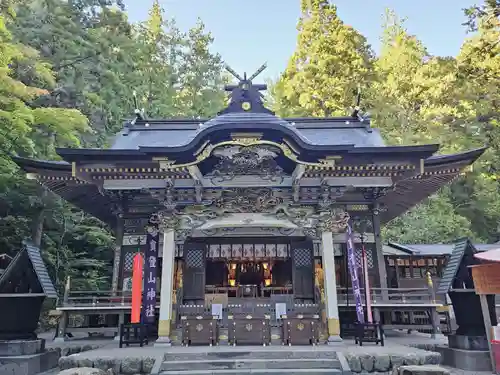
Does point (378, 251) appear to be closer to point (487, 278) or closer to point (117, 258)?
point (487, 278)

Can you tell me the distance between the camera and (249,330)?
28.9 ft

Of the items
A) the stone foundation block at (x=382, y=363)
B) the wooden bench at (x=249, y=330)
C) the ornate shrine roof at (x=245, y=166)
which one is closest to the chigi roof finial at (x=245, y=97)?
the ornate shrine roof at (x=245, y=166)

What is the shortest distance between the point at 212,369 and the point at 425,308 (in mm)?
6847

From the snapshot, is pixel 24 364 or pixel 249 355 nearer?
pixel 249 355

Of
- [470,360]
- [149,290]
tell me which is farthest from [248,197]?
[470,360]

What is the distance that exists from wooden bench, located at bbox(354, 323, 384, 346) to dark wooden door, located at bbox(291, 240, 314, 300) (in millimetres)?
2469

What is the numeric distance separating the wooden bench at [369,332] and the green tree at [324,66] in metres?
16.6

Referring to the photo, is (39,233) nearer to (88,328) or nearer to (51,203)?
(51,203)

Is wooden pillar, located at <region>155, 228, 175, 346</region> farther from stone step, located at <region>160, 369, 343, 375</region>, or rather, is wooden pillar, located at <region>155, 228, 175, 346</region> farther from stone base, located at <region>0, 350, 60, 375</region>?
stone base, located at <region>0, 350, 60, 375</region>

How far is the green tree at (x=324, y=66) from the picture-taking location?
80.3 ft

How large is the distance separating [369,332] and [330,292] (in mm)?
1310

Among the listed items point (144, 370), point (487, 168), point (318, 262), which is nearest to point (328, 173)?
point (318, 262)

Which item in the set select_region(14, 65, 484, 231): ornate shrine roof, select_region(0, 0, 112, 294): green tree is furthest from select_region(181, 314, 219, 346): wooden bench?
select_region(0, 0, 112, 294): green tree

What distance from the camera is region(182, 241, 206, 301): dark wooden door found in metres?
11.6
